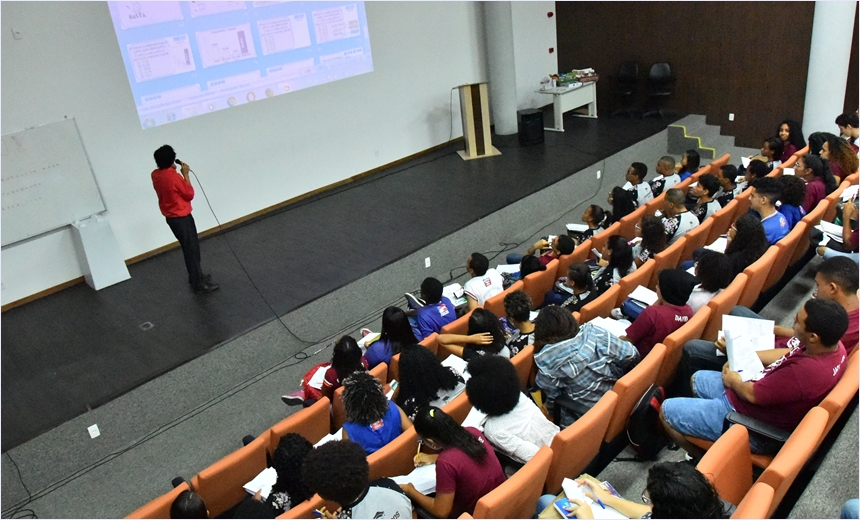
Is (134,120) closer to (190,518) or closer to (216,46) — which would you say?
(216,46)

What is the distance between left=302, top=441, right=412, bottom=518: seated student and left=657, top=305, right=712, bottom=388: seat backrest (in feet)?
5.20

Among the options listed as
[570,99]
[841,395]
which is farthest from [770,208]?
[570,99]

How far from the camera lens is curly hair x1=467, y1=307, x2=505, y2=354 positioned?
342 centimetres

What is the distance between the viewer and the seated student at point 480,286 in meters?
4.51

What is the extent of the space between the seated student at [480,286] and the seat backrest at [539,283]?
9.1 inches

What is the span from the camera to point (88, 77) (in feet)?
18.8

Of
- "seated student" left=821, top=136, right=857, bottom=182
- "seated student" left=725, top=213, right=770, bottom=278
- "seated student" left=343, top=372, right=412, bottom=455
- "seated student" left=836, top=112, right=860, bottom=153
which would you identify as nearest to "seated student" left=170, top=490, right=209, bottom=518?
"seated student" left=343, top=372, right=412, bottom=455

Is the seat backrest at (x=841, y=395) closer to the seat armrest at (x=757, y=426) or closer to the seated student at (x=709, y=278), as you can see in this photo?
the seat armrest at (x=757, y=426)

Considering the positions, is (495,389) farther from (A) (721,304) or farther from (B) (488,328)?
(A) (721,304)

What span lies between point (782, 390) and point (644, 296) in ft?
4.38

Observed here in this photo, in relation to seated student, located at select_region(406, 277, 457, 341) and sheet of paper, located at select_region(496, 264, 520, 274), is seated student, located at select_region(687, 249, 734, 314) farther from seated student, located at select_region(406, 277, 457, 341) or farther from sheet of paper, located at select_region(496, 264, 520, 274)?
sheet of paper, located at select_region(496, 264, 520, 274)

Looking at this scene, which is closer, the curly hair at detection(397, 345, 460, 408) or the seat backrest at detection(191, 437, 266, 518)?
the seat backrest at detection(191, 437, 266, 518)

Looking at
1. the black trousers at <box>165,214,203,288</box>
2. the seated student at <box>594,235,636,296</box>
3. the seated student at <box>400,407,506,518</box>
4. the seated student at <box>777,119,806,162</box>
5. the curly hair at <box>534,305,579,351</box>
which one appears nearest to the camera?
the seated student at <box>400,407,506,518</box>

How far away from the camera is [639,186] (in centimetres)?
580
